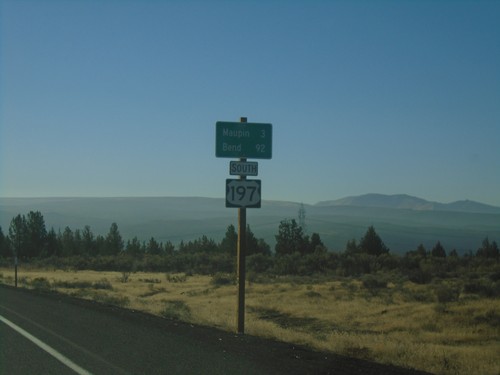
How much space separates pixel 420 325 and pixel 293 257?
1607 inches

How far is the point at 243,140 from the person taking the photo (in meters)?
14.2

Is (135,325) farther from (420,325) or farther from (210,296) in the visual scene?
(210,296)

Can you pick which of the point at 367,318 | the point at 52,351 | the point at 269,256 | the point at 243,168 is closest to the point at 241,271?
the point at 243,168

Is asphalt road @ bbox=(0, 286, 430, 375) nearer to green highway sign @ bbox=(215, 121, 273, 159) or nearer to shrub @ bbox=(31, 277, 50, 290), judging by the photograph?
green highway sign @ bbox=(215, 121, 273, 159)

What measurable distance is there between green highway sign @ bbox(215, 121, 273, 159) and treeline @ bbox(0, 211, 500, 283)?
2439 cm

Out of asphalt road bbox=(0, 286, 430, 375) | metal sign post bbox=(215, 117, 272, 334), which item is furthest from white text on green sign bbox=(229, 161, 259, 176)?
asphalt road bbox=(0, 286, 430, 375)

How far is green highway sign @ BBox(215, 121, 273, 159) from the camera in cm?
1413

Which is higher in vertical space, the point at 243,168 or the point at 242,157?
the point at 242,157

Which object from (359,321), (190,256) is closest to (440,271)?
(359,321)

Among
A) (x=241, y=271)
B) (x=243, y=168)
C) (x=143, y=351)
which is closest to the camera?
(x=143, y=351)

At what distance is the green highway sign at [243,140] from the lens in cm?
1413

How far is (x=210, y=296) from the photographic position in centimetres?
3553

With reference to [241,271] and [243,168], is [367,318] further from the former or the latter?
[243,168]

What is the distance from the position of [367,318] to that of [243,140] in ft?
40.7
